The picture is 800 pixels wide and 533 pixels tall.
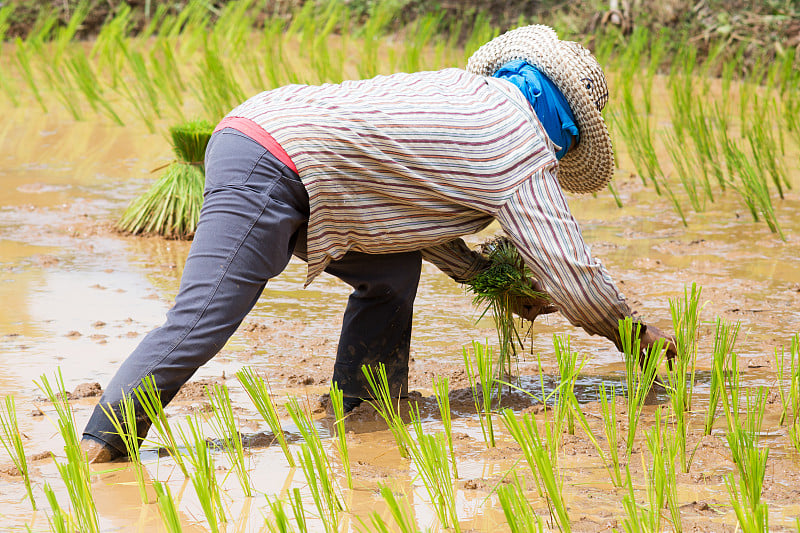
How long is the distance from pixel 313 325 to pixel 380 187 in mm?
1211

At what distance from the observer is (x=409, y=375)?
292 cm

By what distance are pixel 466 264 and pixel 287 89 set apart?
692 millimetres

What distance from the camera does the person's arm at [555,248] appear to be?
226 cm

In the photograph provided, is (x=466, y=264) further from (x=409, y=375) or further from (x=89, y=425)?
(x=89, y=425)

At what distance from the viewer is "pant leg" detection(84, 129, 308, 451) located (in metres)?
2.13

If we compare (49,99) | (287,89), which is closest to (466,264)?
(287,89)

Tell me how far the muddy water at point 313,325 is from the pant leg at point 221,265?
0.21 meters

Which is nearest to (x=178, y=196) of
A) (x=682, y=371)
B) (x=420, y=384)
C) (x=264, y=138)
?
(x=420, y=384)

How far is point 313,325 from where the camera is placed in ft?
11.1

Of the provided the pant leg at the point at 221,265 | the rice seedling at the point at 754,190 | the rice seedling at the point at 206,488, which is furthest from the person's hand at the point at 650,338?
the rice seedling at the point at 754,190

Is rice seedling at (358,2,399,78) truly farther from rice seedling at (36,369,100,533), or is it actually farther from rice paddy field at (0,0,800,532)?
rice seedling at (36,369,100,533)

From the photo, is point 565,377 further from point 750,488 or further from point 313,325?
point 313,325

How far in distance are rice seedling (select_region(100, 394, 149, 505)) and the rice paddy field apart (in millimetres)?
17

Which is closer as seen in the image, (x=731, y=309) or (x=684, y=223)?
(x=731, y=309)
